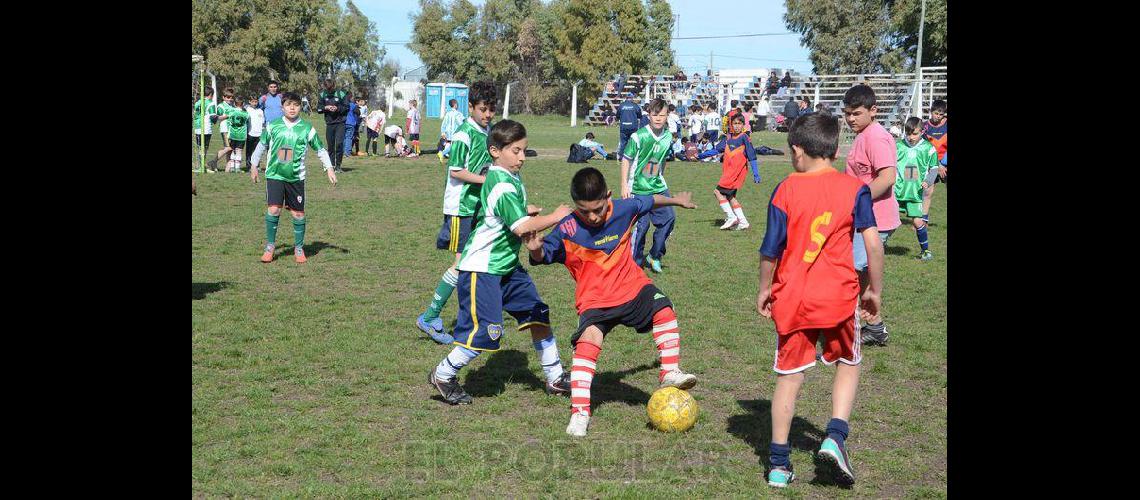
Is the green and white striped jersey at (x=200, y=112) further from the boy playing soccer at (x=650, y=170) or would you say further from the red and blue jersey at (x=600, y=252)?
the red and blue jersey at (x=600, y=252)

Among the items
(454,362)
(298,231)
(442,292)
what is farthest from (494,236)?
(298,231)

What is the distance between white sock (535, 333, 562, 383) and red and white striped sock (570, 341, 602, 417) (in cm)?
71

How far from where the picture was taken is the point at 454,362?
6316 millimetres

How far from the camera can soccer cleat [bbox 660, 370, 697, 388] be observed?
606 centimetres

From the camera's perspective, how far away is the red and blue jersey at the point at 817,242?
4.79 meters

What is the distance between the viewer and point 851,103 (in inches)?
288

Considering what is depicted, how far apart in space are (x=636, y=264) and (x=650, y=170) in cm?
502

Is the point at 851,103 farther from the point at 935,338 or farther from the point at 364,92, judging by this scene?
the point at 364,92

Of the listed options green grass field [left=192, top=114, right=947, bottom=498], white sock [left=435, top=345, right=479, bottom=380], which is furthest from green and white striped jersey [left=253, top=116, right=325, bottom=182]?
white sock [left=435, top=345, right=479, bottom=380]

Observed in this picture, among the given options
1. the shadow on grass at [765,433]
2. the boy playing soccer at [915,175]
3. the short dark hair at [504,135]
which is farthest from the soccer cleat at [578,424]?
the boy playing soccer at [915,175]

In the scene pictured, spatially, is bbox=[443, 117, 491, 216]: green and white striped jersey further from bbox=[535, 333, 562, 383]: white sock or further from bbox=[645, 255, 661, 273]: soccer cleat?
bbox=[645, 255, 661, 273]: soccer cleat

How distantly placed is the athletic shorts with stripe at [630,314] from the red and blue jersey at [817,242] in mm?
1263
